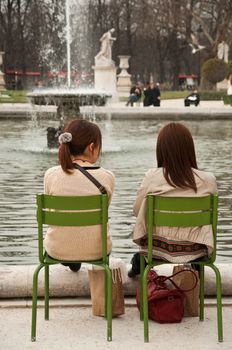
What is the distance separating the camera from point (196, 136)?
23.1 meters

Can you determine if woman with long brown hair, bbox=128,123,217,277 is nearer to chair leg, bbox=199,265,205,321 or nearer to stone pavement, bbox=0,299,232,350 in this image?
chair leg, bbox=199,265,205,321

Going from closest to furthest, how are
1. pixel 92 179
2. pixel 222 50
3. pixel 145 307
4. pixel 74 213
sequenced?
1. pixel 145 307
2. pixel 74 213
3. pixel 92 179
4. pixel 222 50

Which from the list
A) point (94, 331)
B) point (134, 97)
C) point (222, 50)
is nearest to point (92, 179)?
point (94, 331)

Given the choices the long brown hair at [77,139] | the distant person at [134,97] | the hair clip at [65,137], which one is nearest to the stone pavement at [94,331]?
the long brown hair at [77,139]

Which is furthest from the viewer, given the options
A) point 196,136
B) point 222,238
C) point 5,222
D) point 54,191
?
point 196,136

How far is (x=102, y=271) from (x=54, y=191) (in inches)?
24.0

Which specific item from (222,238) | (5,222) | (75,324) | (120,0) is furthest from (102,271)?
(120,0)

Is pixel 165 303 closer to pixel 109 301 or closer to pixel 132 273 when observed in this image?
pixel 109 301

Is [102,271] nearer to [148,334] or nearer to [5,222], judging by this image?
[148,334]

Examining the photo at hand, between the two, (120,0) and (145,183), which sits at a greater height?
(120,0)

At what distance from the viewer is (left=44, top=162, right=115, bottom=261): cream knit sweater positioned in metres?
5.10

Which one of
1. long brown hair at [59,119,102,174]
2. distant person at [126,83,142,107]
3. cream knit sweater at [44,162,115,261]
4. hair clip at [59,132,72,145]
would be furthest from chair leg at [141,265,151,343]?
distant person at [126,83,142,107]

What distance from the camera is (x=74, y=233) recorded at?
5.12 m

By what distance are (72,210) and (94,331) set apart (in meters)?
0.75
